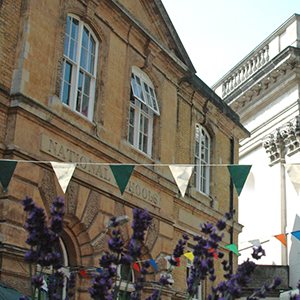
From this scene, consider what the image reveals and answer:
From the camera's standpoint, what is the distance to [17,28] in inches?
505

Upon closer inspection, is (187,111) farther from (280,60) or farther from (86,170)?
(280,60)

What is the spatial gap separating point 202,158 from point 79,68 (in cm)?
649

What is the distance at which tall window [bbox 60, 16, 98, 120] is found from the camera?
14094 millimetres

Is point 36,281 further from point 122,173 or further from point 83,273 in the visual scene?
point 83,273

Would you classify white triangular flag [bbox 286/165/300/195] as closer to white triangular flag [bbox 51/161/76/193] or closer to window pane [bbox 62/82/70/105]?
white triangular flag [bbox 51/161/76/193]

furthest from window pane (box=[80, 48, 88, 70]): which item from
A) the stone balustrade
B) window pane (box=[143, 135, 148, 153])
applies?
the stone balustrade

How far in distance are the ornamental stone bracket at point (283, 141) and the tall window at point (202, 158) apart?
22.5 feet

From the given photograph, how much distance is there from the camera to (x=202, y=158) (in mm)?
19859

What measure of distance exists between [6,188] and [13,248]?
101 cm

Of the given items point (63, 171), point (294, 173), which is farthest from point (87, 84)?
point (294, 173)

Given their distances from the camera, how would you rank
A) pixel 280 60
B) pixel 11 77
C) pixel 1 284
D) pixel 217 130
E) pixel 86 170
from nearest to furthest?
pixel 1 284 < pixel 11 77 < pixel 86 170 < pixel 217 130 < pixel 280 60

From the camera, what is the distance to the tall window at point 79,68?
1409cm

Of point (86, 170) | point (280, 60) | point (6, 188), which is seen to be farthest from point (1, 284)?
point (280, 60)

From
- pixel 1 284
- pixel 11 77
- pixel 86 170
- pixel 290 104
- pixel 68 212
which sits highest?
pixel 290 104
